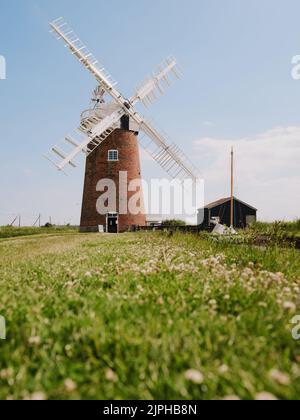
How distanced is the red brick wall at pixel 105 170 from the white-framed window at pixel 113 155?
0.24 m

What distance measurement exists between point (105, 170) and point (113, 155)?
1.37 meters

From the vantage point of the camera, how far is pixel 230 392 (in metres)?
2.00

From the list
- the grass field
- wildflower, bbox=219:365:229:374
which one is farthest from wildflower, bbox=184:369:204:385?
wildflower, bbox=219:365:229:374

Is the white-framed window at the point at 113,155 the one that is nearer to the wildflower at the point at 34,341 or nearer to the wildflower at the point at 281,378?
the wildflower at the point at 34,341

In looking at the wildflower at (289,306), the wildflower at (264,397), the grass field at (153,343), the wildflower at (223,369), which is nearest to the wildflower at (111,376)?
the grass field at (153,343)

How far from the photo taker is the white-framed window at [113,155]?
97.5 feet

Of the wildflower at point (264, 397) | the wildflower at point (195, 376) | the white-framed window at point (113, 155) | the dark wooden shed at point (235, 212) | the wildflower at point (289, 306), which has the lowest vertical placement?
the wildflower at point (264, 397)

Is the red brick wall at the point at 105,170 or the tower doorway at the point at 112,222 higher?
the red brick wall at the point at 105,170

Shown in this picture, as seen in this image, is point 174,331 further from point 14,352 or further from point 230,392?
point 14,352

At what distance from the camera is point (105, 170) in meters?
29.6

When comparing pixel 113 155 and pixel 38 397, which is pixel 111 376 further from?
pixel 113 155

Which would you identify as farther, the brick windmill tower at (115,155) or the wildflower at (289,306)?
the brick windmill tower at (115,155)

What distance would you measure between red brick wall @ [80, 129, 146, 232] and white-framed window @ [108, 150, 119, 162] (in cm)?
24
